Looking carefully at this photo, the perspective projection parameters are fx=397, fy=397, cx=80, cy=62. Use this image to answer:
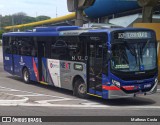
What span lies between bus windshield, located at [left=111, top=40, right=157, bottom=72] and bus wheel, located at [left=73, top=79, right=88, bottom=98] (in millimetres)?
2003

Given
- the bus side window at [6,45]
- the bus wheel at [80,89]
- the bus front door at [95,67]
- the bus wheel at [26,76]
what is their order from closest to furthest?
the bus front door at [95,67], the bus wheel at [80,89], the bus wheel at [26,76], the bus side window at [6,45]

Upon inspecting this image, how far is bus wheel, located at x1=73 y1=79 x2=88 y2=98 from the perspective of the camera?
1550 centimetres

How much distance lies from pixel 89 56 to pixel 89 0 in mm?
14984

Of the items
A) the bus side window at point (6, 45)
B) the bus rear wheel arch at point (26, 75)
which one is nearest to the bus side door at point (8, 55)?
the bus side window at point (6, 45)

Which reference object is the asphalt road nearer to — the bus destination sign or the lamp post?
the bus destination sign

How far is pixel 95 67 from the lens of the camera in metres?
14.6

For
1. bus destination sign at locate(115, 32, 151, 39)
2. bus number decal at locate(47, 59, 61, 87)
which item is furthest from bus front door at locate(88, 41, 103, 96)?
bus number decal at locate(47, 59, 61, 87)

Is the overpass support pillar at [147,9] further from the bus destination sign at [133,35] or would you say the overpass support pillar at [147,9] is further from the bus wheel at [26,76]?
the bus destination sign at [133,35]

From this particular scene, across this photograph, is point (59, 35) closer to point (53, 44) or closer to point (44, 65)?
point (53, 44)

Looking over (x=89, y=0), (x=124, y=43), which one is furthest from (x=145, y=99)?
(x=89, y=0)

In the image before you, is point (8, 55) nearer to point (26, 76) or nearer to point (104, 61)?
point (26, 76)

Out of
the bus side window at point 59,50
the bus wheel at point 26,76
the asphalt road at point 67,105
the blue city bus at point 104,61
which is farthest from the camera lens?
the bus wheel at point 26,76

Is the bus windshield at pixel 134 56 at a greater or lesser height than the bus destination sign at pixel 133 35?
lesser

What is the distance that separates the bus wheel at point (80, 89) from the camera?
50.9 ft
